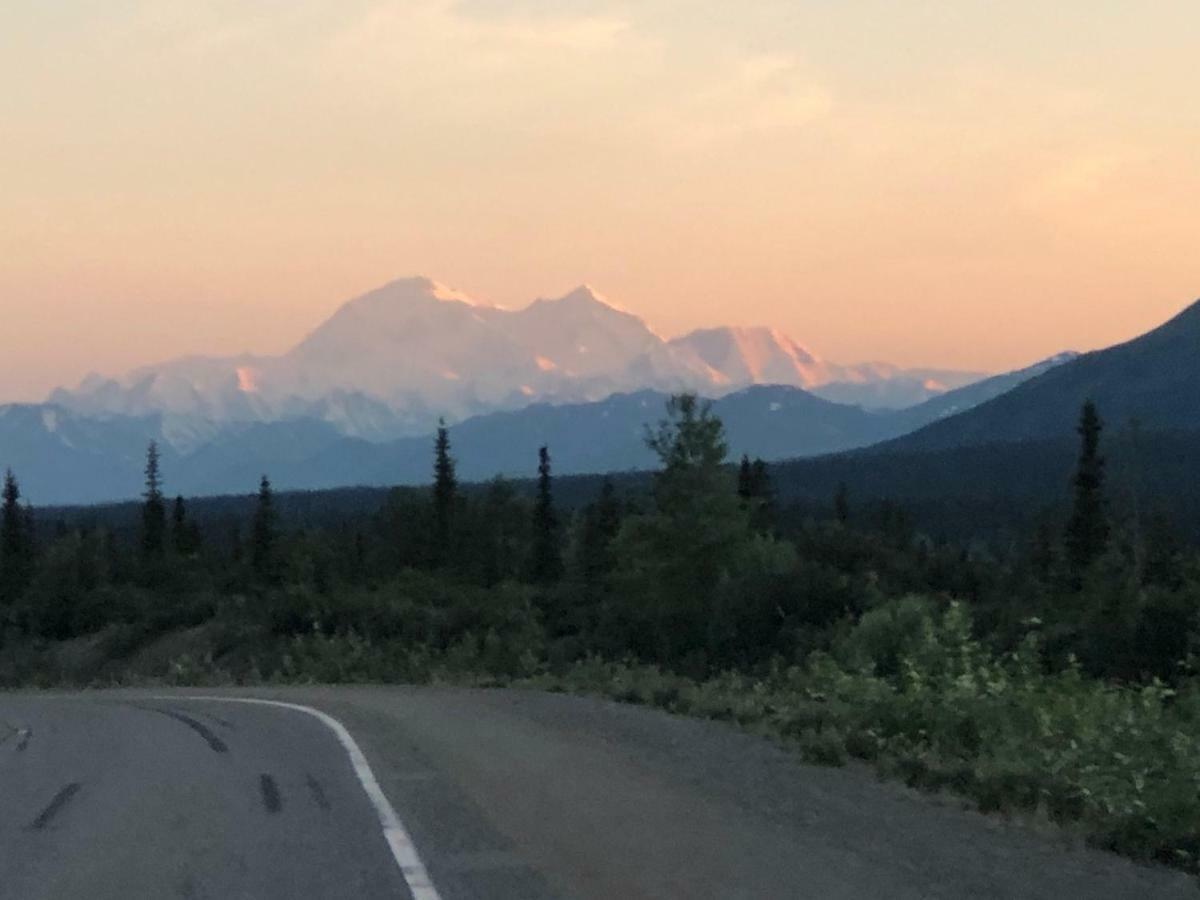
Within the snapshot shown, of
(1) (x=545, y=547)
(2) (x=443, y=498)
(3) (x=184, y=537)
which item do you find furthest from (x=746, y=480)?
(3) (x=184, y=537)

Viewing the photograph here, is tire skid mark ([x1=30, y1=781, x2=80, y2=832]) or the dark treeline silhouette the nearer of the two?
tire skid mark ([x1=30, y1=781, x2=80, y2=832])

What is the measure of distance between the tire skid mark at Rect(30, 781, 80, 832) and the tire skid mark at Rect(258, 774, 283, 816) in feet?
5.27

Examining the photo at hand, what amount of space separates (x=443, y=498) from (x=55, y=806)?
9254cm

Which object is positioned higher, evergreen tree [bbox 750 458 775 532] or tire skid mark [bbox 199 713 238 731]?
evergreen tree [bbox 750 458 775 532]

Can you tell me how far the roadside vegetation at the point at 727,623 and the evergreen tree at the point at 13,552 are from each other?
23 centimetres

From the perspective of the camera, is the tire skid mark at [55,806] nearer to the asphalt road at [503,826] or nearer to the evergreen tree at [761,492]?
the asphalt road at [503,826]

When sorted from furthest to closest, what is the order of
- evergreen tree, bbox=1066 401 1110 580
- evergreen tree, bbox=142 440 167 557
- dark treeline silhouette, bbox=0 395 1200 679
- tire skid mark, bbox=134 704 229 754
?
evergreen tree, bbox=142 440 167 557 < evergreen tree, bbox=1066 401 1110 580 < dark treeline silhouette, bbox=0 395 1200 679 < tire skid mark, bbox=134 704 229 754

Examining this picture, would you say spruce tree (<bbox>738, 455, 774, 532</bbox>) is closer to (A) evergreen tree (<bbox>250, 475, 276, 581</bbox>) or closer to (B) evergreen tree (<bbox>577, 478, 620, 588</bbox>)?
(B) evergreen tree (<bbox>577, 478, 620, 588</bbox>)

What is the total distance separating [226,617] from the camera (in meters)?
66.2

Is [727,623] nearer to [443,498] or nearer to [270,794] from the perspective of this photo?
[270,794]

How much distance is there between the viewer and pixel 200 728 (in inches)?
866

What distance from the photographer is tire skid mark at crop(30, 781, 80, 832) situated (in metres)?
12.8

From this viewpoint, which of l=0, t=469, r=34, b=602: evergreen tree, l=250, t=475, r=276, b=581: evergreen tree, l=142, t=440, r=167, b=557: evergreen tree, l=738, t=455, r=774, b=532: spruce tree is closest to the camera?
l=738, t=455, r=774, b=532: spruce tree

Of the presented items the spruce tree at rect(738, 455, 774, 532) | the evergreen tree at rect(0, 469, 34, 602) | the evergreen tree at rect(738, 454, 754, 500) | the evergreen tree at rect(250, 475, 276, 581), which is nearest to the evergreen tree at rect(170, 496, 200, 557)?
the evergreen tree at rect(0, 469, 34, 602)
